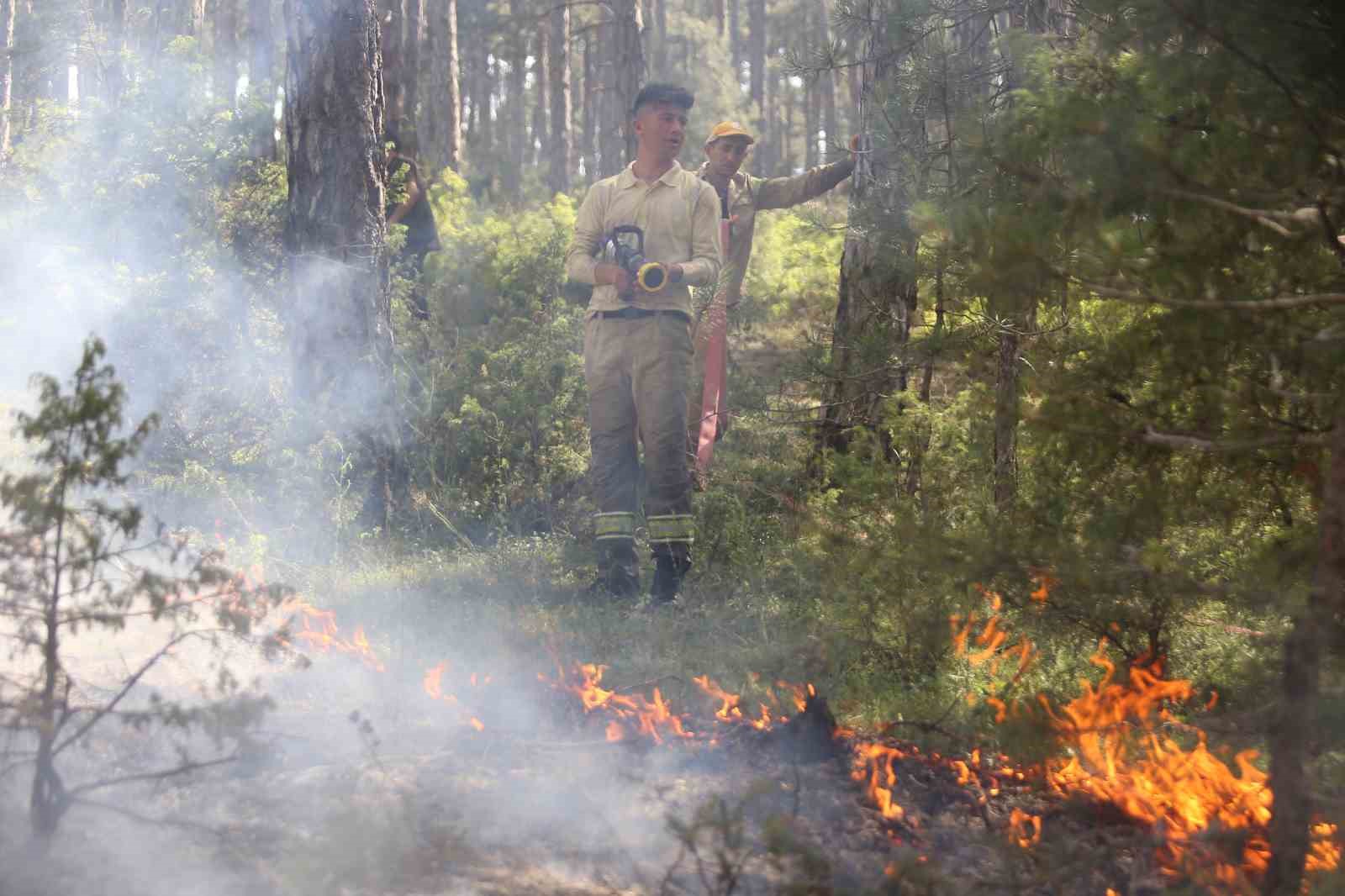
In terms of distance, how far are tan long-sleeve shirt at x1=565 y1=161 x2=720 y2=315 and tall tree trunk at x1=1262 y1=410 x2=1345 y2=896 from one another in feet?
13.6

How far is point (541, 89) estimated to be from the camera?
3575 centimetres

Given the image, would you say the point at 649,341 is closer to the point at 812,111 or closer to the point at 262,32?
the point at 262,32

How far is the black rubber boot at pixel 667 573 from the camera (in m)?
6.45

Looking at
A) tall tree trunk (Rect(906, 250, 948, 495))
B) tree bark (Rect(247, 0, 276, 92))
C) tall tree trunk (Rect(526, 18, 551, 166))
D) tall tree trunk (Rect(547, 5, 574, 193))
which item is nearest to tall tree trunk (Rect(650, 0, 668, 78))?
tall tree trunk (Rect(526, 18, 551, 166))

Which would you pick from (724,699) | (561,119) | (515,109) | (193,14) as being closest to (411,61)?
(561,119)

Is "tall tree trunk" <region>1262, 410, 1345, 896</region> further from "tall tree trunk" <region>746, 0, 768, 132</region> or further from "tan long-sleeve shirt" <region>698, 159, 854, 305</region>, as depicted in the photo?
"tall tree trunk" <region>746, 0, 768, 132</region>

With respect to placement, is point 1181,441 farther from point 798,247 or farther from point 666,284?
point 798,247

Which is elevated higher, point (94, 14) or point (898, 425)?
point (94, 14)

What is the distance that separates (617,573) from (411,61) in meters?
13.6

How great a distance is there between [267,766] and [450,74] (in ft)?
57.9

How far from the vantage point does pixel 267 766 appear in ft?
13.1

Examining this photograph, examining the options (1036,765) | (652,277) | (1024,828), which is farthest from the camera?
(652,277)

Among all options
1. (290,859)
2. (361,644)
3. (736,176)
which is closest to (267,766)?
(290,859)

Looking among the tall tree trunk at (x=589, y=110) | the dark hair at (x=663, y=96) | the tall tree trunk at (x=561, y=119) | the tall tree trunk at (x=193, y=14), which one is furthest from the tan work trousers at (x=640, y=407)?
the tall tree trunk at (x=589, y=110)
